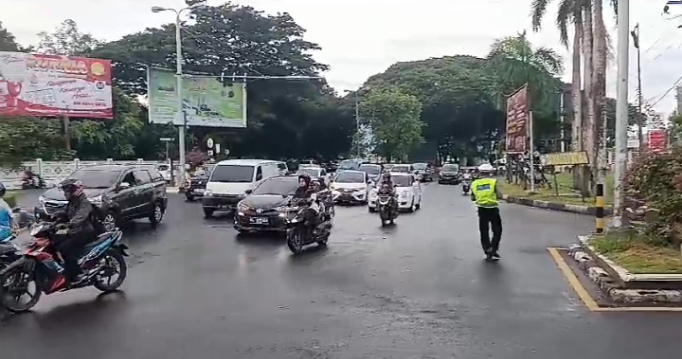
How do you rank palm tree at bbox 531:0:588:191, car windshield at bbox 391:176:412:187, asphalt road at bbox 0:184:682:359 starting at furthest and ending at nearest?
palm tree at bbox 531:0:588:191 < car windshield at bbox 391:176:412:187 < asphalt road at bbox 0:184:682:359

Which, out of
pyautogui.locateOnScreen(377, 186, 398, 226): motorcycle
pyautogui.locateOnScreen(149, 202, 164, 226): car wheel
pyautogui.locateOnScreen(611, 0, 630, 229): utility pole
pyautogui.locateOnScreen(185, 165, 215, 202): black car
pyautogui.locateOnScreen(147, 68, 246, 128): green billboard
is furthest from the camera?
pyautogui.locateOnScreen(147, 68, 246, 128): green billboard

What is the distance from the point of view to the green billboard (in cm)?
4069

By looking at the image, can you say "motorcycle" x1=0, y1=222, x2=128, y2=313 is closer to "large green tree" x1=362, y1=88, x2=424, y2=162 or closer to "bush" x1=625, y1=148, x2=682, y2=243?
"bush" x1=625, y1=148, x2=682, y2=243

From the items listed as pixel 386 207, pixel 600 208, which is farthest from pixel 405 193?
pixel 600 208

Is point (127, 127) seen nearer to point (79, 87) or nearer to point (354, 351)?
point (79, 87)

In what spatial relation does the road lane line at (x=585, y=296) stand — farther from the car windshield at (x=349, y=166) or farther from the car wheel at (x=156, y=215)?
the car windshield at (x=349, y=166)

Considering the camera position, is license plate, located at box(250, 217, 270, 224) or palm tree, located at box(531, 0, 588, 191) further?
palm tree, located at box(531, 0, 588, 191)

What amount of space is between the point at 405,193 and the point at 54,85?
21.2m

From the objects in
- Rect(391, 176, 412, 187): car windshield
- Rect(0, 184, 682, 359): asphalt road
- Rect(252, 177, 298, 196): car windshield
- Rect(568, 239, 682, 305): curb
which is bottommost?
Rect(0, 184, 682, 359): asphalt road

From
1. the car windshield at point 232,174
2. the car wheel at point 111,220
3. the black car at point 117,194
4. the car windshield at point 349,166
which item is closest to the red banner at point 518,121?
the car windshield at point 349,166

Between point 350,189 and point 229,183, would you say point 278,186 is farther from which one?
point 350,189

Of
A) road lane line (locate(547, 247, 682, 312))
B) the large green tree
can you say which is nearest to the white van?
road lane line (locate(547, 247, 682, 312))

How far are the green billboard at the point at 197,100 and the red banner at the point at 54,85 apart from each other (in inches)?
97.7

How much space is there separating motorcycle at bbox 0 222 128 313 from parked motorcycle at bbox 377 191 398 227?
10907 mm
